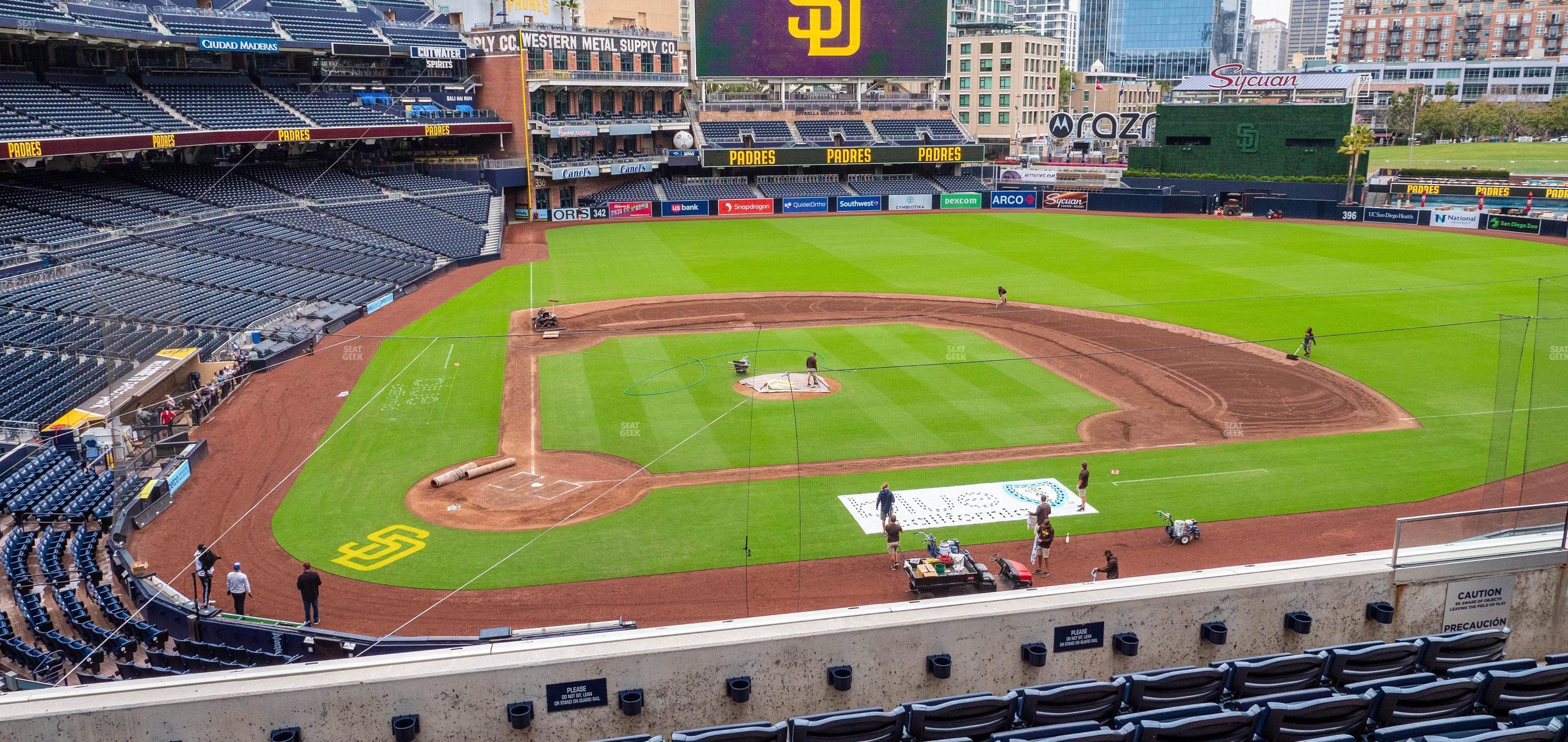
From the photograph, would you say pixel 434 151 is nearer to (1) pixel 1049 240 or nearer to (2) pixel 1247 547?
(1) pixel 1049 240

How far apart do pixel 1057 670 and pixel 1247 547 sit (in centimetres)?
1061

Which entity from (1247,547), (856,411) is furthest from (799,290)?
(1247,547)

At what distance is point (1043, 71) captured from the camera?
5197 inches

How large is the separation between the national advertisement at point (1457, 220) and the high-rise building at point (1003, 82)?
211ft

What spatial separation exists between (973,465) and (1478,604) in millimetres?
12788

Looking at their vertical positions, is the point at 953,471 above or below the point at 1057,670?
below

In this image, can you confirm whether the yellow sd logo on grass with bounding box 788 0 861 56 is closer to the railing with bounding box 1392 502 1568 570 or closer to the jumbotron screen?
the jumbotron screen

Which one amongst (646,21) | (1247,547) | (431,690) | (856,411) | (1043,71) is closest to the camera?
(431,690)

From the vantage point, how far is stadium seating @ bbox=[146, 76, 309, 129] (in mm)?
52963

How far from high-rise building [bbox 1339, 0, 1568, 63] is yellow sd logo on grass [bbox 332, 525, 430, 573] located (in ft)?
590

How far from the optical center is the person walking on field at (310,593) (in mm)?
16609

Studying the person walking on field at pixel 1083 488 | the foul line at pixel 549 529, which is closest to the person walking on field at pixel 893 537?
the person walking on field at pixel 1083 488

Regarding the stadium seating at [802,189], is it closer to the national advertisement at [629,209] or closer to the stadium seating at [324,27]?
the national advertisement at [629,209]

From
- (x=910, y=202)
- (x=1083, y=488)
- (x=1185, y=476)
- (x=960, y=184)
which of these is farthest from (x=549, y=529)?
(x=960, y=184)
